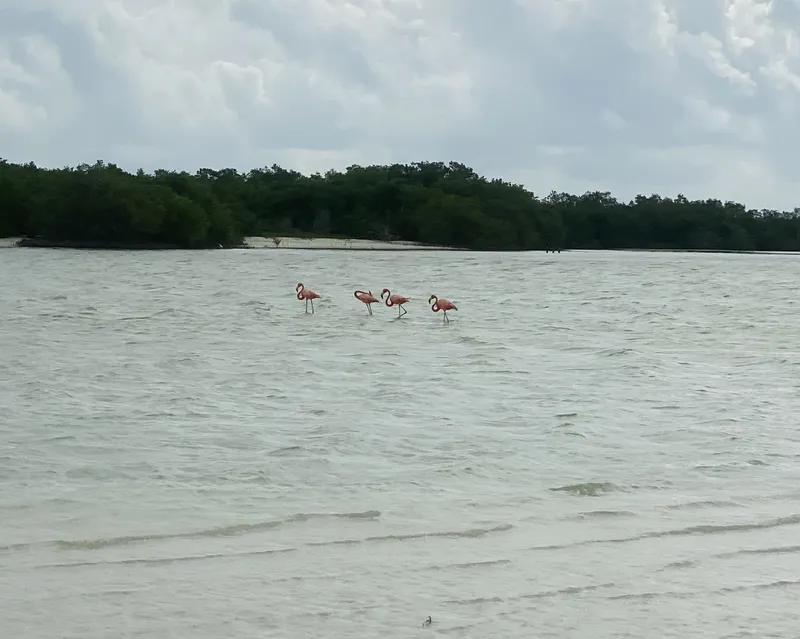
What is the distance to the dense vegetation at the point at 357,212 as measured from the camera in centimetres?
6925

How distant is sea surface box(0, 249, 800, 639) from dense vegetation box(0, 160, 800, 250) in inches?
2164

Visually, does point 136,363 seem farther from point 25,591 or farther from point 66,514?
point 25,591

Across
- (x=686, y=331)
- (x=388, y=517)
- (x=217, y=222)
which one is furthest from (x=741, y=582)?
(x=217, y=222)

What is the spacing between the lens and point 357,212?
93.4 m

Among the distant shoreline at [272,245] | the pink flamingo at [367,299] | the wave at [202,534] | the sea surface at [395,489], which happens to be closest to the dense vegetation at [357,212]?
the distant shoreline at [272,245]

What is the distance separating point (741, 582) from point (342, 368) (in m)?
8.57

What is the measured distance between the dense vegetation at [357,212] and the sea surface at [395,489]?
→ 54968mm

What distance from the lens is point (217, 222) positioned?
7475 cm

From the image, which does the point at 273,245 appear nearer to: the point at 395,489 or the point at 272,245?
the point at 272,245

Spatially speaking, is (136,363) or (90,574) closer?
Result: (90,574)

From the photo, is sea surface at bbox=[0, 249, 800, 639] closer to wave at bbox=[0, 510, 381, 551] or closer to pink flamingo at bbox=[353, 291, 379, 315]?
wave at bbox=[0, 510, 381, 551]

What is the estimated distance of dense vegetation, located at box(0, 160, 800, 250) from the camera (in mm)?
69250

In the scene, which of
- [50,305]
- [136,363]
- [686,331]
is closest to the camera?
[136,363]

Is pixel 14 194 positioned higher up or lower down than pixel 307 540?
higher up
